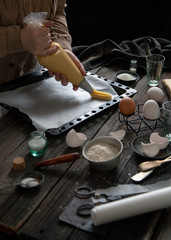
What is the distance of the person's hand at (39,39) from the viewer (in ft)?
4.13

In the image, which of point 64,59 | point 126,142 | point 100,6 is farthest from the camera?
point 100,6

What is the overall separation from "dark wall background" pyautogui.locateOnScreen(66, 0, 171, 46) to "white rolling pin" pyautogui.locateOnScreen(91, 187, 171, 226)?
1889 mm

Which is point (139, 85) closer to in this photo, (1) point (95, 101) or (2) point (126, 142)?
(1) point (95, 101)

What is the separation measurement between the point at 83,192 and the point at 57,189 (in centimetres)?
8

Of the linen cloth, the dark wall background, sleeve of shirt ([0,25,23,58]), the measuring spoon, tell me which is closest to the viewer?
the measuring spoon

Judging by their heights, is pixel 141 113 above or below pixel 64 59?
below

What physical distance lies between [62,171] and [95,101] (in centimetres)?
44

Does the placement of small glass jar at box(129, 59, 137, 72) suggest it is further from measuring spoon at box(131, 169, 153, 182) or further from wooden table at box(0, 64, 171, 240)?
measuring spoon at box(131, 169, 153, 182)

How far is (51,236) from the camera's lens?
802 mm

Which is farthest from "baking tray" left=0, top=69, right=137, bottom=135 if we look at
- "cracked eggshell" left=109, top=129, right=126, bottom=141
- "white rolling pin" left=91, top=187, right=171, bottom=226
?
"white rolling pin" left=91, top=187, right=171, bottom=226

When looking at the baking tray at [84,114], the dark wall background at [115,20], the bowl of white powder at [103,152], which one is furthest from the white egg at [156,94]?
the dark wall background at [115,20]

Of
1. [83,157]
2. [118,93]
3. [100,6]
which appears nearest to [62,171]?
[83,157]

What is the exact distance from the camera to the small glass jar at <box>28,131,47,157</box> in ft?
3.47

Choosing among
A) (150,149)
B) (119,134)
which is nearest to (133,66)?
(119,134)
